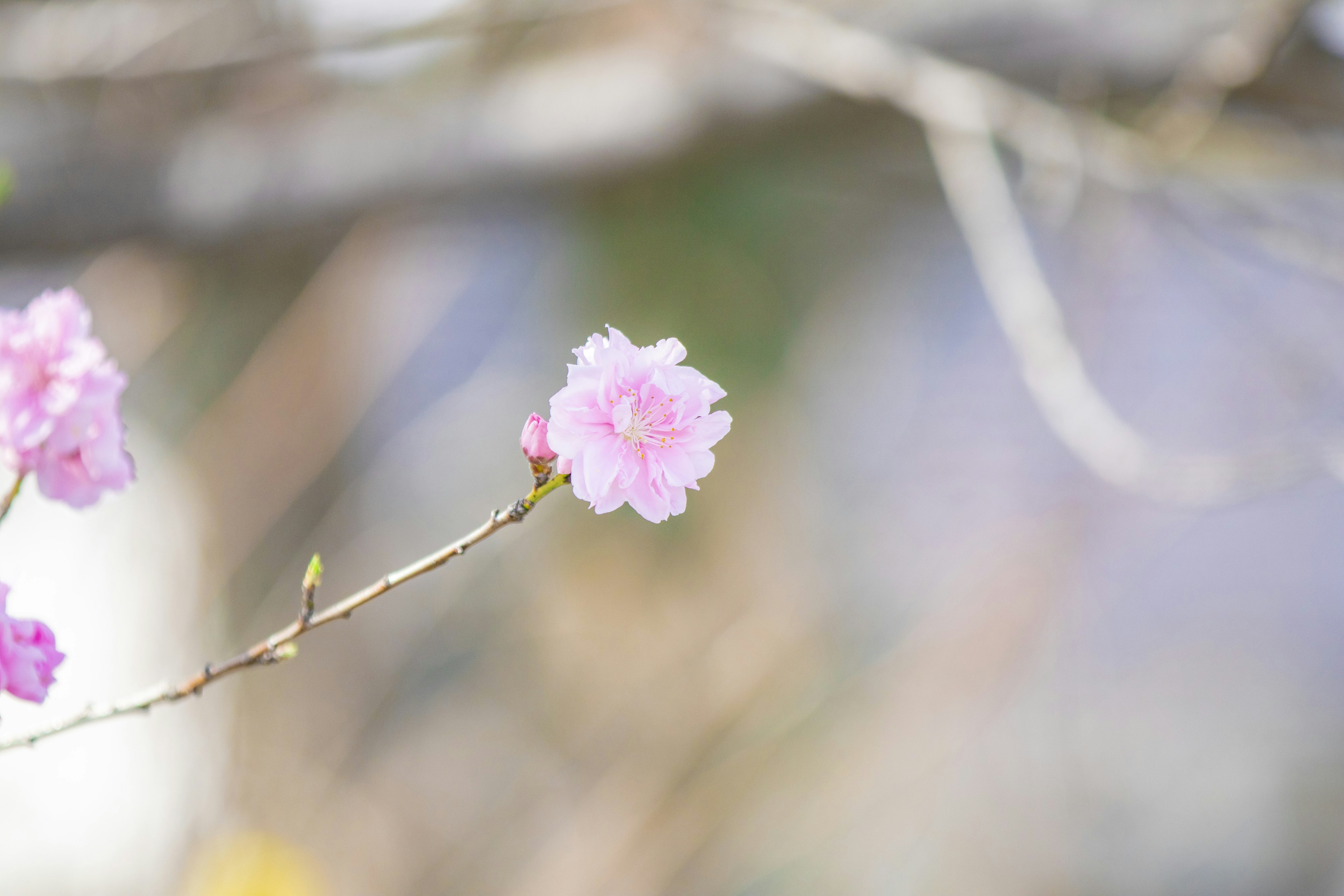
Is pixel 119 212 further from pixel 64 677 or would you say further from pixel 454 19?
pixel 64 677

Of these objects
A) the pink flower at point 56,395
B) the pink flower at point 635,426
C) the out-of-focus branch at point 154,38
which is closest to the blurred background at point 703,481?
the out-of-focus branch at point 154,38

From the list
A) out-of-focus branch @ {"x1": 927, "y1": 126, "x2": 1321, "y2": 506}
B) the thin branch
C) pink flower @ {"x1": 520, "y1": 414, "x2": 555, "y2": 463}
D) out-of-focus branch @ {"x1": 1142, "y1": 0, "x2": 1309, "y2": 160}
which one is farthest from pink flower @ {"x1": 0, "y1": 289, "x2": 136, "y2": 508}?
out-of-focus branch @ {"x1": 1142, "y1": 0, "x2": 1309, "y2": 160}

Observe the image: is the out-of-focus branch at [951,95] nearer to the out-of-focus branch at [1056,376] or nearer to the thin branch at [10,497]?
the out-of-focus branch at [1056,376]

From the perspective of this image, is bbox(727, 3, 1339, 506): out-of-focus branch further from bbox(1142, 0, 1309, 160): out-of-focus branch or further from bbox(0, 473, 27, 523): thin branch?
bbox(0, 473, 27, 523): thin branch

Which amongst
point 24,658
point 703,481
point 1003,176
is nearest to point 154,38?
point 703,481

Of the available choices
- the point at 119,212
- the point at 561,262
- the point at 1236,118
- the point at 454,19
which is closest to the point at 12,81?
the point at 119,212
